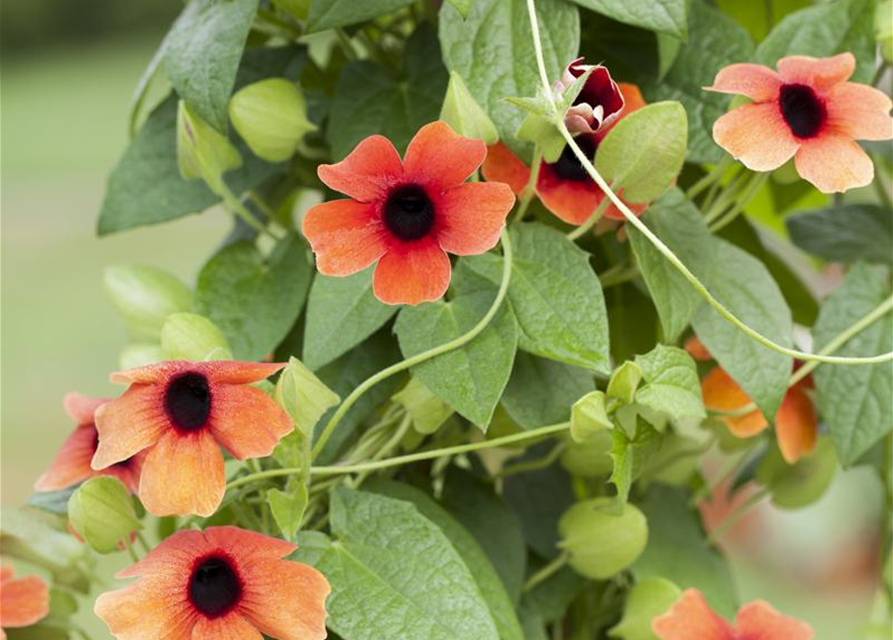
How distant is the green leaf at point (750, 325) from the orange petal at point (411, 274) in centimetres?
12

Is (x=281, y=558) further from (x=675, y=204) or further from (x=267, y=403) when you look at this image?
(x=675, y=204)

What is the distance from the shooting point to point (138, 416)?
37cm

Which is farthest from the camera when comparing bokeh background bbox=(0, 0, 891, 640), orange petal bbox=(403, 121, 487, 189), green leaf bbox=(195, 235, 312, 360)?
bokeh background bbox=(0, 0, 891, 640)

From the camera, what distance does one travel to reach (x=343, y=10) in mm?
401

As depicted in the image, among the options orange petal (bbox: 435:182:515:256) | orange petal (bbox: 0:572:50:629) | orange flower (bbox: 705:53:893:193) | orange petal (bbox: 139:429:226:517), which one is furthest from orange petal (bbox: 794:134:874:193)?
orange petal (bbox: 0:572:50:629)

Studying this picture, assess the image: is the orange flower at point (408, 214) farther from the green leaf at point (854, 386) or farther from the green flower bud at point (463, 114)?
the green leaf at point (854, 386)

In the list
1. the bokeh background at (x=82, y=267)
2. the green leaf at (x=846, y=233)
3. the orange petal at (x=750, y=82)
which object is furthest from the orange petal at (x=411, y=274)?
the bokeh background at (x=82, y=267)

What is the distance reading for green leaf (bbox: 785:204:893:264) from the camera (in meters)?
0.54

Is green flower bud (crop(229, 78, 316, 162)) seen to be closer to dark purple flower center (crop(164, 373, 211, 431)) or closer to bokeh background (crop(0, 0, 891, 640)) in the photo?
dark purple flower center (crop(164, 373, 211, 431))

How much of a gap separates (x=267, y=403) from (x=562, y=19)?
0.54 ft

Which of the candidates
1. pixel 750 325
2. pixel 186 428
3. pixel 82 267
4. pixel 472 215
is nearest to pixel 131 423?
pixel 186 428

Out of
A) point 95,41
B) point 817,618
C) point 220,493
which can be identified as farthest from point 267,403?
point 95,41

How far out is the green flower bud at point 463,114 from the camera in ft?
1.23

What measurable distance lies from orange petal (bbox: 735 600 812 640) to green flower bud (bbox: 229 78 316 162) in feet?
0.80
